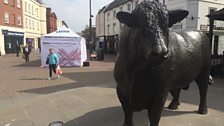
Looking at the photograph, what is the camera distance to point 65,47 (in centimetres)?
1606

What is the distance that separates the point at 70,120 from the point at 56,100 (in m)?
1.82

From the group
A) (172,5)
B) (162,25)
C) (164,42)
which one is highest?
(172,5)

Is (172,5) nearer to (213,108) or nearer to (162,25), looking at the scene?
(213,108)

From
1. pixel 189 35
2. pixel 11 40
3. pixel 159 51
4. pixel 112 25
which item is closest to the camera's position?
pixel 159 51

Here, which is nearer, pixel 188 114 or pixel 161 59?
pixel 161 59

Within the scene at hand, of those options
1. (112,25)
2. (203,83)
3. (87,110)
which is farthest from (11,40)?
(203,83)

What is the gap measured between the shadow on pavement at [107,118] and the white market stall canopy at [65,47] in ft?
37.0

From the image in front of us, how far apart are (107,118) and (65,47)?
11.9 meters

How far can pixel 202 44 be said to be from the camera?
4.64 meters

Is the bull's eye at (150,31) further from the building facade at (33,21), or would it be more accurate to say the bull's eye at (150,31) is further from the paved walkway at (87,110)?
the building facade at (33,21)

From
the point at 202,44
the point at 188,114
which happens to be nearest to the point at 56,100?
the point at 188,114

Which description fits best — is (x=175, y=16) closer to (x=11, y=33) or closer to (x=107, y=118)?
(x=107, y=118)

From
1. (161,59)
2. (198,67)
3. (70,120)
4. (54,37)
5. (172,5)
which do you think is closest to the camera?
(161,59)

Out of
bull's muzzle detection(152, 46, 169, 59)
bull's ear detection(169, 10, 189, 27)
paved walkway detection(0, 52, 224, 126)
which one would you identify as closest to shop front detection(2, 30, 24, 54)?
paved walkway detection(0, 52, 224, 126)
